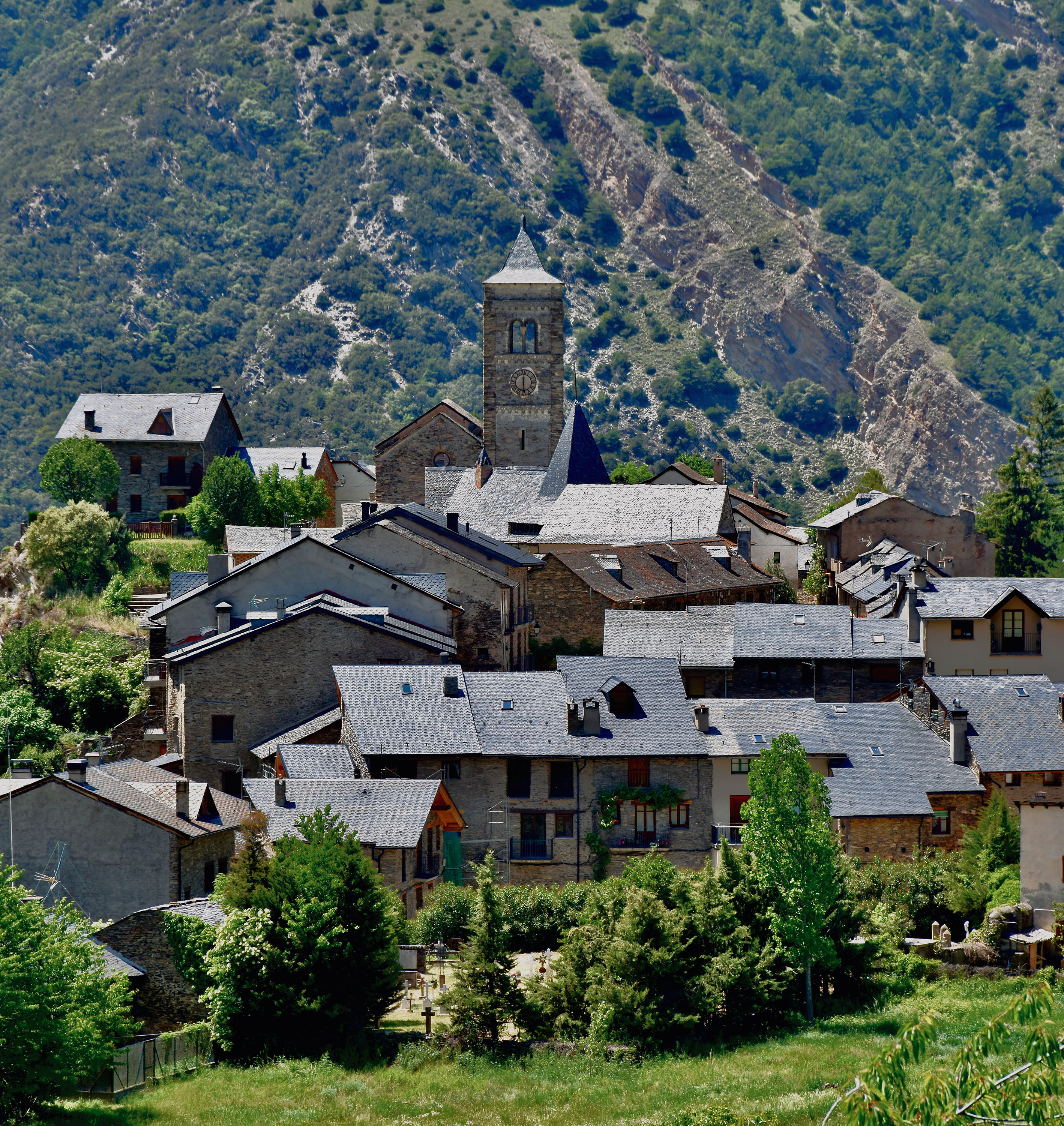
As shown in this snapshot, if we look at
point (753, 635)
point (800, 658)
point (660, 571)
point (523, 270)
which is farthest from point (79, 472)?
point (800, 658)

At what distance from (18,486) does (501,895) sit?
12559cm

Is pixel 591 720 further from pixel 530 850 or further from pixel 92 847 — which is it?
pixel 92 847

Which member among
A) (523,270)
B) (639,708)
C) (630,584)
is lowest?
(639,708)

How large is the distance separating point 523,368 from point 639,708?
52.6 m

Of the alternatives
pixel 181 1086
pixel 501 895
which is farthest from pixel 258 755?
pixel 181 1086

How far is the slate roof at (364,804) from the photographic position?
47.1 metres

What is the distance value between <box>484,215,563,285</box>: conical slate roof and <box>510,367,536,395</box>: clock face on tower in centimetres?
550

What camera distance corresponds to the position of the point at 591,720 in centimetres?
5338

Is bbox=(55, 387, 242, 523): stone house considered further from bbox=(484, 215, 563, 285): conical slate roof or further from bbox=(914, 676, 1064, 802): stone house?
bbox=(914, 676, 1064, 802): stone house

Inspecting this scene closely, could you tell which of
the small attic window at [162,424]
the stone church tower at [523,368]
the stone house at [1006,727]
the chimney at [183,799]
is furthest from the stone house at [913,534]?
the chimney at [183,799]

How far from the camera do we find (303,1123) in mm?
35906

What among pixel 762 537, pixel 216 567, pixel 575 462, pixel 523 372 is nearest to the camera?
pixel 216 567

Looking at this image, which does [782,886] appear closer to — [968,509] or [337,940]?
[337,940]

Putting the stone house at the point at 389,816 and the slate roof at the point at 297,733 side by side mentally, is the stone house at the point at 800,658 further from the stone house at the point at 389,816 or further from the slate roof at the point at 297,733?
the stone house at the point at 389,816
